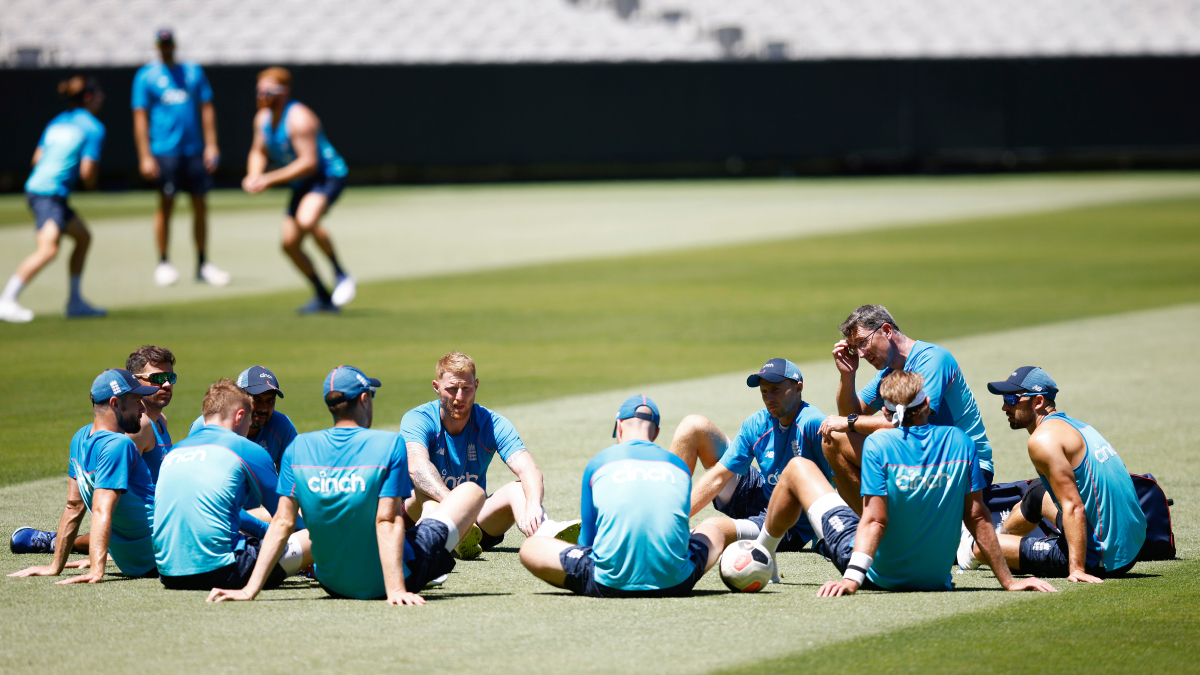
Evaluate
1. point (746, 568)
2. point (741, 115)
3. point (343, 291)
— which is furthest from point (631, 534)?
point (741, 115)

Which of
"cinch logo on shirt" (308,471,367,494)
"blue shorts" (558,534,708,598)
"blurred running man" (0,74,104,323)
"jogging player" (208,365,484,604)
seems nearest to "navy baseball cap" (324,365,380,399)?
"jogging player" (208,365,484,604)

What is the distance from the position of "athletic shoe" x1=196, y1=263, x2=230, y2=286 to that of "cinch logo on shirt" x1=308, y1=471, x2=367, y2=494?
14165 mm

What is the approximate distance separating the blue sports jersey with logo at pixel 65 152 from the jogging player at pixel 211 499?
10.1 m

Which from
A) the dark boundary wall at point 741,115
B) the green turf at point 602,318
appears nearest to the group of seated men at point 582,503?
the green turf at point 602,318

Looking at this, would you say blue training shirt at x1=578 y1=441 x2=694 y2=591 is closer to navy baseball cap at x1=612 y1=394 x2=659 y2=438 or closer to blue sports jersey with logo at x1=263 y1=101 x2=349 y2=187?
navy baseball cap at x1=612 y1=394 x2=659 y2=438

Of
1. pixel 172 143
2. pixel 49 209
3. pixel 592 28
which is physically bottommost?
pixel 49 209

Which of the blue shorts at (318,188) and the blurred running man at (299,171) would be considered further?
the blue shorts at (318,188)

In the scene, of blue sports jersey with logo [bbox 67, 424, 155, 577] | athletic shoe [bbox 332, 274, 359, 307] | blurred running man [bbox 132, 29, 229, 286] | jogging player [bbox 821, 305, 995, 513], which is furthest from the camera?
blurred running man [bbox 132, 29, 229, 286]

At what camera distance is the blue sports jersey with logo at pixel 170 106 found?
1950 cm

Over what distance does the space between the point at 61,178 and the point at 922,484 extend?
40.3ft

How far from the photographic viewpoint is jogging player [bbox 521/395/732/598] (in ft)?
20.7

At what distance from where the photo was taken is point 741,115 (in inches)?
1563

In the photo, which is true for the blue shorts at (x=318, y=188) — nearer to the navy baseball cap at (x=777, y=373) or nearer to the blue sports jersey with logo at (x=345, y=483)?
the navy baseball cap at (x=777, y=373)

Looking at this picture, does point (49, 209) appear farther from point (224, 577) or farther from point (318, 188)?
point (224, 577)
